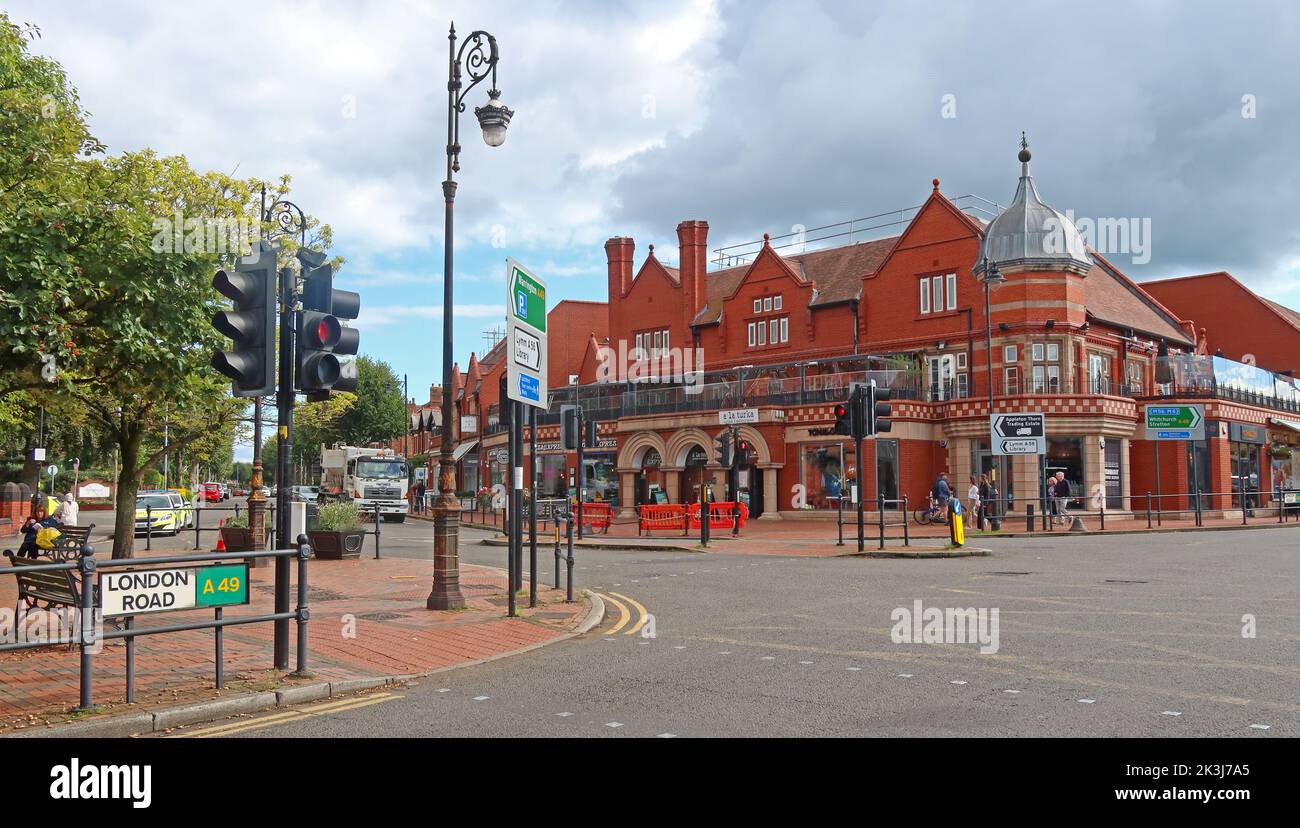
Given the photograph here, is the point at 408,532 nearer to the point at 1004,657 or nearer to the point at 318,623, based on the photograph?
the point at 318,623

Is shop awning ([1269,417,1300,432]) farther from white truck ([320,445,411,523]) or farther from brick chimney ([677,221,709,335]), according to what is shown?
white truck ([320,445,411,523])

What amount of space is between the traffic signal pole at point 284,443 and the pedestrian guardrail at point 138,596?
0.54 ft

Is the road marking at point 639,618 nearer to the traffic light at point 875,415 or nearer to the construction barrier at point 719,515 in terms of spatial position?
the traffic light at point 875,415

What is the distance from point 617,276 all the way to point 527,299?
41687mm

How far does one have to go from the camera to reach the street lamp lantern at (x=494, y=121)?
12.3 m

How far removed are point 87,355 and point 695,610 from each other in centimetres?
750

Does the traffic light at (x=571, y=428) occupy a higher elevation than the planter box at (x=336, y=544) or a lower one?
higher

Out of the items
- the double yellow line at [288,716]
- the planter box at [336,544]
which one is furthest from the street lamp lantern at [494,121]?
the planter box at [336,544]

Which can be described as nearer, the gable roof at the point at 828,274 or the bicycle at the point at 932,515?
the bicycle at the point at 932,515

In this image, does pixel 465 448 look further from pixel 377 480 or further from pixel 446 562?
pixel 446 562

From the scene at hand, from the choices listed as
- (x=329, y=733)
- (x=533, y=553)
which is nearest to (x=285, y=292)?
(x=329, y=733)

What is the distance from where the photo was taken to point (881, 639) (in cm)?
986

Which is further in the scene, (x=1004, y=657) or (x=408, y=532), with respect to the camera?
(x=408, y=532)
